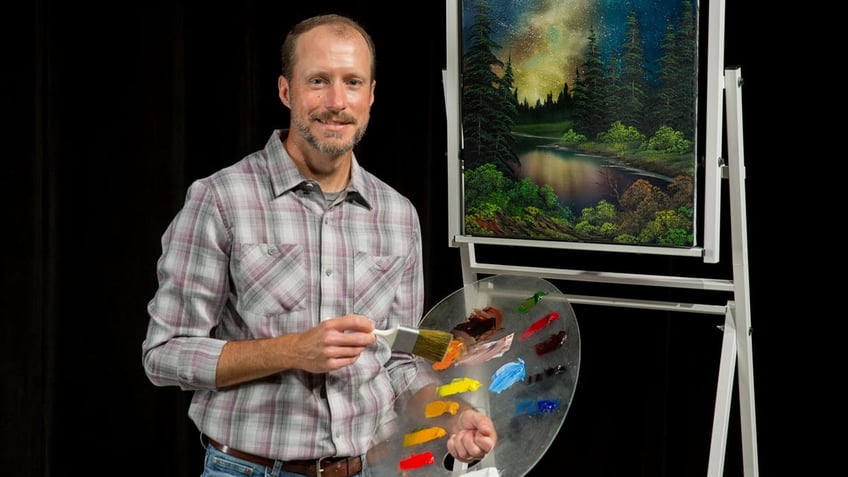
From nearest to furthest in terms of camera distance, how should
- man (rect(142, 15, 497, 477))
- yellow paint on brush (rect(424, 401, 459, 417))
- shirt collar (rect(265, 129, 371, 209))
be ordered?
man (rect(142, 15, 497, 477)), shirt collar (rect(265, 129, 371, 209)), yellow paint on brush (rect(424, 401, 459, 417))

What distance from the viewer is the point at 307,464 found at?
1.64 m

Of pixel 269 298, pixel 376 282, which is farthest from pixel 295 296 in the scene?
pixel 376 282

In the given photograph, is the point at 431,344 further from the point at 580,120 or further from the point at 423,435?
the point at 580,120

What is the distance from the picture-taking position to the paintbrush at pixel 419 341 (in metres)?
Answer: 1.62

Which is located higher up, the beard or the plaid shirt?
the beard

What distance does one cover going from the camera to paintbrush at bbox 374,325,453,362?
5.33 ft

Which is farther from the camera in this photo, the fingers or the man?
the fingers

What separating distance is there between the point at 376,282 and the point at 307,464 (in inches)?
14.0

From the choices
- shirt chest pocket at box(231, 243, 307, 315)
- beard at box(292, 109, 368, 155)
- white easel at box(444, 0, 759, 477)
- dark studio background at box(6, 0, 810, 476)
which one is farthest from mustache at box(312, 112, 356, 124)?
dark studio background at box(6, 0, 810, 476)

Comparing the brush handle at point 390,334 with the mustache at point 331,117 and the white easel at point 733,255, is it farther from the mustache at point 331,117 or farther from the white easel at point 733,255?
the white easel at point 733,255

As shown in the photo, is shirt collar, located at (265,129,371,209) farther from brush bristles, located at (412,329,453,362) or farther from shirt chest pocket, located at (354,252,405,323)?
brush bristles, located at (412,329,453,362)

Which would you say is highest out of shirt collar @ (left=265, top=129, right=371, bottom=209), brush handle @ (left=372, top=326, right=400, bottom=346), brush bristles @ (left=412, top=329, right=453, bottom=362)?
shirt collar @ (left=265, top=129, right=371, bottom=209)

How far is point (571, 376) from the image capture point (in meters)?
1.77

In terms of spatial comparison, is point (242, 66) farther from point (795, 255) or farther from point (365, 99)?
point (795, 255)
